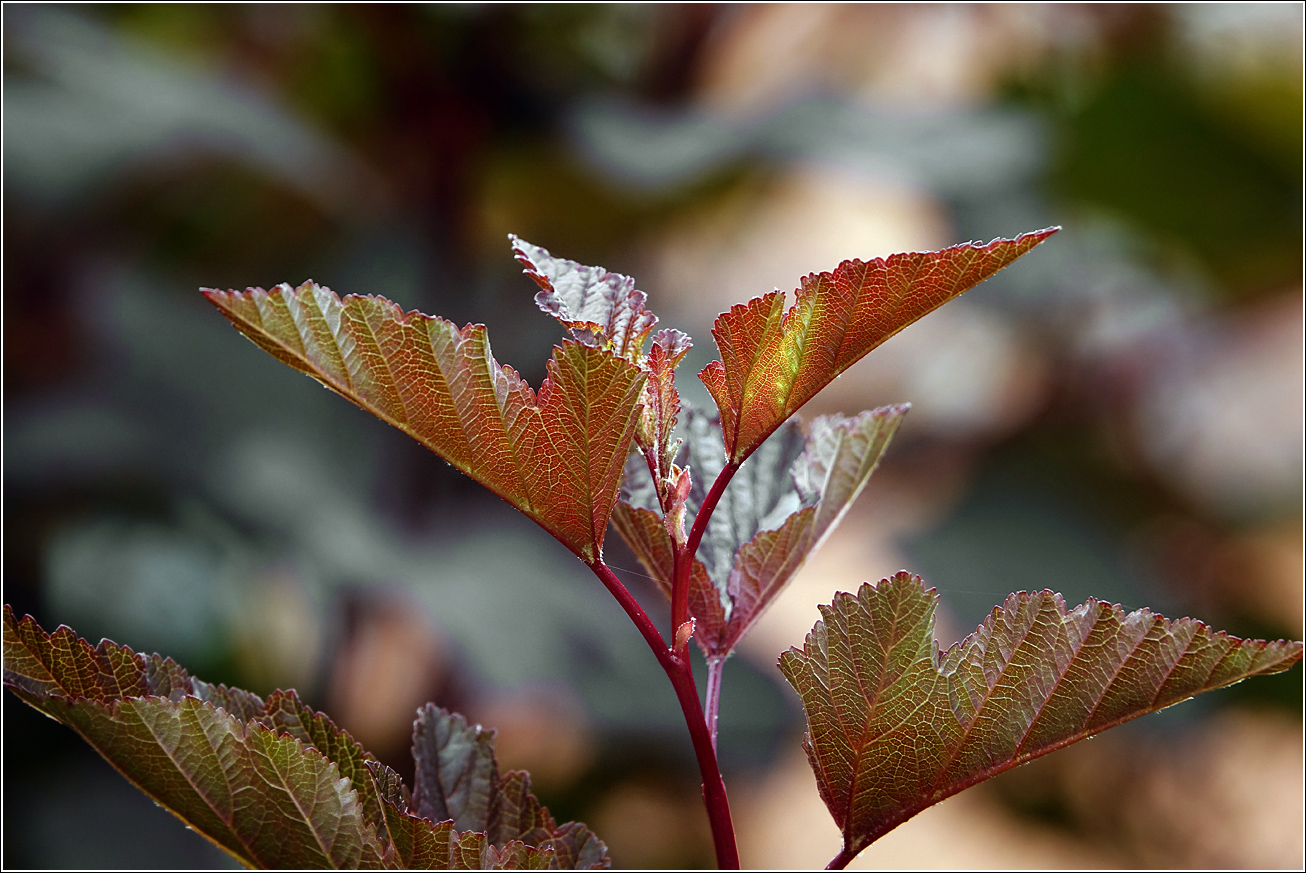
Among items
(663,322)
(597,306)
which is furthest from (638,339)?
(663,322)

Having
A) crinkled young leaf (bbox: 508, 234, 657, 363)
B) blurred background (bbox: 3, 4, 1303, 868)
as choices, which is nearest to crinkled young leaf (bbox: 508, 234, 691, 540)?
crinkled young leaf (bbox: 508, 234, 657, 363)

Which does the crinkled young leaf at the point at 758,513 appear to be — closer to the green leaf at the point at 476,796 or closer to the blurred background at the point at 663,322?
the green leaf at the point at 476,796

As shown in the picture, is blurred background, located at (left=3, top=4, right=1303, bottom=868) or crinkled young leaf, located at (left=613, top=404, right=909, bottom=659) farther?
blurred background, located at (left=3, top=4, right=1303, bottom=868)

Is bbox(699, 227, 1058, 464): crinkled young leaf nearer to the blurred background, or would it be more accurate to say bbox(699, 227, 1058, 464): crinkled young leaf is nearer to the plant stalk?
the plant stalk

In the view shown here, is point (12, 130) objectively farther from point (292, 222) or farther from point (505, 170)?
point (505, 170)

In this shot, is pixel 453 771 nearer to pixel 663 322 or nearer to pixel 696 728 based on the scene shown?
pixel 696 728

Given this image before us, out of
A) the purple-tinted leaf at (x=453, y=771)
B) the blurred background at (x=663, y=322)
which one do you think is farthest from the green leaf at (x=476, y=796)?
the blurred background at (x=663, y=322)

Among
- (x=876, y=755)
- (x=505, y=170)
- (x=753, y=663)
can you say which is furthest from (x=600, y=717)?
(x=876, y=755)
